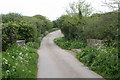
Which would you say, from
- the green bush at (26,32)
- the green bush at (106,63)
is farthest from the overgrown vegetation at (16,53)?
the green bush at (106,63)

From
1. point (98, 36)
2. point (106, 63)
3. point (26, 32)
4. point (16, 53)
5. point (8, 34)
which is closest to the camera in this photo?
point (106, 63)

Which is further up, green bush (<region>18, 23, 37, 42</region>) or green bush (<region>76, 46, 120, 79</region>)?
green bush (<region>18, 23, 37, 42</region>)

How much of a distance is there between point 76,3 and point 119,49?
18449mm

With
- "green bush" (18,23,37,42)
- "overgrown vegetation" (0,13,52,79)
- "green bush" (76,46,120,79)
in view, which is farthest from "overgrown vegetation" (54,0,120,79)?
"green bush" (18,23,37,42)

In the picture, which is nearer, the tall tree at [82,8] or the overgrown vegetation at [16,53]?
the overgrown vegetation at [16,53]

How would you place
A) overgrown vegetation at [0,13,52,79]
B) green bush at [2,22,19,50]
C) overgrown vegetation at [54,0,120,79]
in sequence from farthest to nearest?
green bush at [2,22,19,50]
overgrown vegetation at [54,0,120,79]
overgrown vegetation at [0,13,52,79]

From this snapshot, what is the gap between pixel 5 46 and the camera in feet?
33.9

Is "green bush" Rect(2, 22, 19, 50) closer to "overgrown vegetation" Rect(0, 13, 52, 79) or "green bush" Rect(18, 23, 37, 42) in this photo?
"overgrown vegetation" Rect(0, 13, 52, 79)

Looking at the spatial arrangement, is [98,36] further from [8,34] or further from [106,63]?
[8,34]

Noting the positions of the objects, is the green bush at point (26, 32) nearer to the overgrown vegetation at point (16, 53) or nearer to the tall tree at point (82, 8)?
the overgrown vegetation at point (16, 53)

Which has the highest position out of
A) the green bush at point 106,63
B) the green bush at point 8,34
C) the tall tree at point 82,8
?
the tall tree at point 82,8

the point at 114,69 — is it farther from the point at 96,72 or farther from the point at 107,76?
the point at 96,72

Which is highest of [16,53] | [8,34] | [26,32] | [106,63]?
[26,32]

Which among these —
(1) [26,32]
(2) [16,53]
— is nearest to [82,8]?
(1) [26,32]
